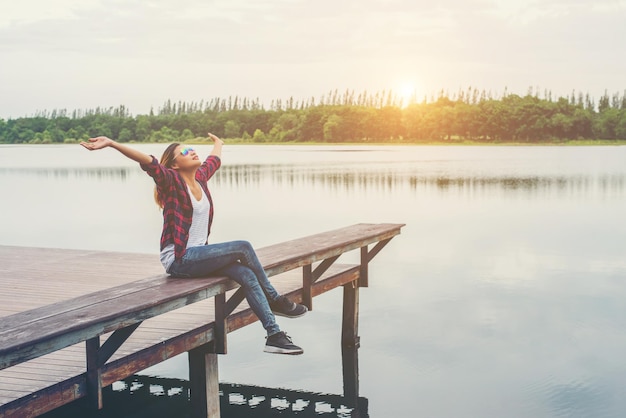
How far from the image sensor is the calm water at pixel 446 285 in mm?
9516

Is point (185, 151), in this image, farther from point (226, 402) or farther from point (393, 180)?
point (393, 180)

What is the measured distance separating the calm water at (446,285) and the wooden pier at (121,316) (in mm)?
1057

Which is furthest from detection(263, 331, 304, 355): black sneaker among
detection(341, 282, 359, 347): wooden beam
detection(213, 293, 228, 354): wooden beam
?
detection(341, 282, 359, 347): wooden beam

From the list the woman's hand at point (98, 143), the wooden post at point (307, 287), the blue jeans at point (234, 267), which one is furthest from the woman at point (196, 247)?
the wooden post at point (307, 287)

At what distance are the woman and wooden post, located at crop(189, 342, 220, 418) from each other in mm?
773

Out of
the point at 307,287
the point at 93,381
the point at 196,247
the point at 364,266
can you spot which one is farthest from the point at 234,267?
the point at 364,266

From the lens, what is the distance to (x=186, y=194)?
609 centimetres

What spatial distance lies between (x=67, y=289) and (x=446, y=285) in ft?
27.5

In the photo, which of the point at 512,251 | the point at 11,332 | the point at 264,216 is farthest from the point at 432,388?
the point at 264,216

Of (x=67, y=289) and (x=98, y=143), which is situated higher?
(x=98, y=143)

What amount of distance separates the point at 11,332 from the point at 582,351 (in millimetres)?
8109

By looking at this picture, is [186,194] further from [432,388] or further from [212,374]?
[432,388]

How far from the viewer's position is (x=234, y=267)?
6.21 metres

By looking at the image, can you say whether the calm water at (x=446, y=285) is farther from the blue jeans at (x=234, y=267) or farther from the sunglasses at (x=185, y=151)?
the sunglasses at (x=185, y=151)
